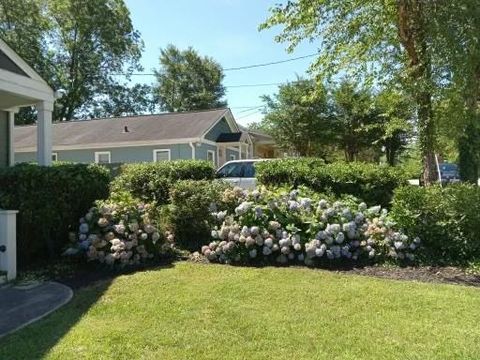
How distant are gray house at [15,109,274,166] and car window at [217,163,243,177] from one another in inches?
266

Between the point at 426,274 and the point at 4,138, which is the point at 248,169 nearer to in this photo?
the point at 4,138

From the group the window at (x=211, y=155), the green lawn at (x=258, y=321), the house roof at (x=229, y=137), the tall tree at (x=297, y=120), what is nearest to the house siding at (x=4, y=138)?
the green lawn at (x=258, y=321)

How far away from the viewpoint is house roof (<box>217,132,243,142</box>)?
2520cm

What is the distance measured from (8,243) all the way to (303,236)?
4.11m

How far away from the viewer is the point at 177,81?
50.4 metres

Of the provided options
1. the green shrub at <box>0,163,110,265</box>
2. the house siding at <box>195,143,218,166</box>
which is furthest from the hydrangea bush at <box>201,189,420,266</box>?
the house siding at <box>195,143,218,166</box>

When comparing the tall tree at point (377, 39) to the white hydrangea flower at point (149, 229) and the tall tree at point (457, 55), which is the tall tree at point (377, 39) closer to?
the tall tree at point (457, 55)

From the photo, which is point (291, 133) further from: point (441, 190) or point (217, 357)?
point (217, 357)

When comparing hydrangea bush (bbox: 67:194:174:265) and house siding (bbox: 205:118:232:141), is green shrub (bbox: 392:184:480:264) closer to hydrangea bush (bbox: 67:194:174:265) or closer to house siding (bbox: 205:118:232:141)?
hydrangea bush (bbox: 67:194:174:265)

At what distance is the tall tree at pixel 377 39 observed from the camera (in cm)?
889

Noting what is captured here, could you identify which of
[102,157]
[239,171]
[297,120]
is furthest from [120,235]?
[297,120]

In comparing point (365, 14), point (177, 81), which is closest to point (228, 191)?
point (365, 14)

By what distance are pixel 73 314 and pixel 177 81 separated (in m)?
47.0

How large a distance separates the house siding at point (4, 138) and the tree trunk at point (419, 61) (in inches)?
A: 345
